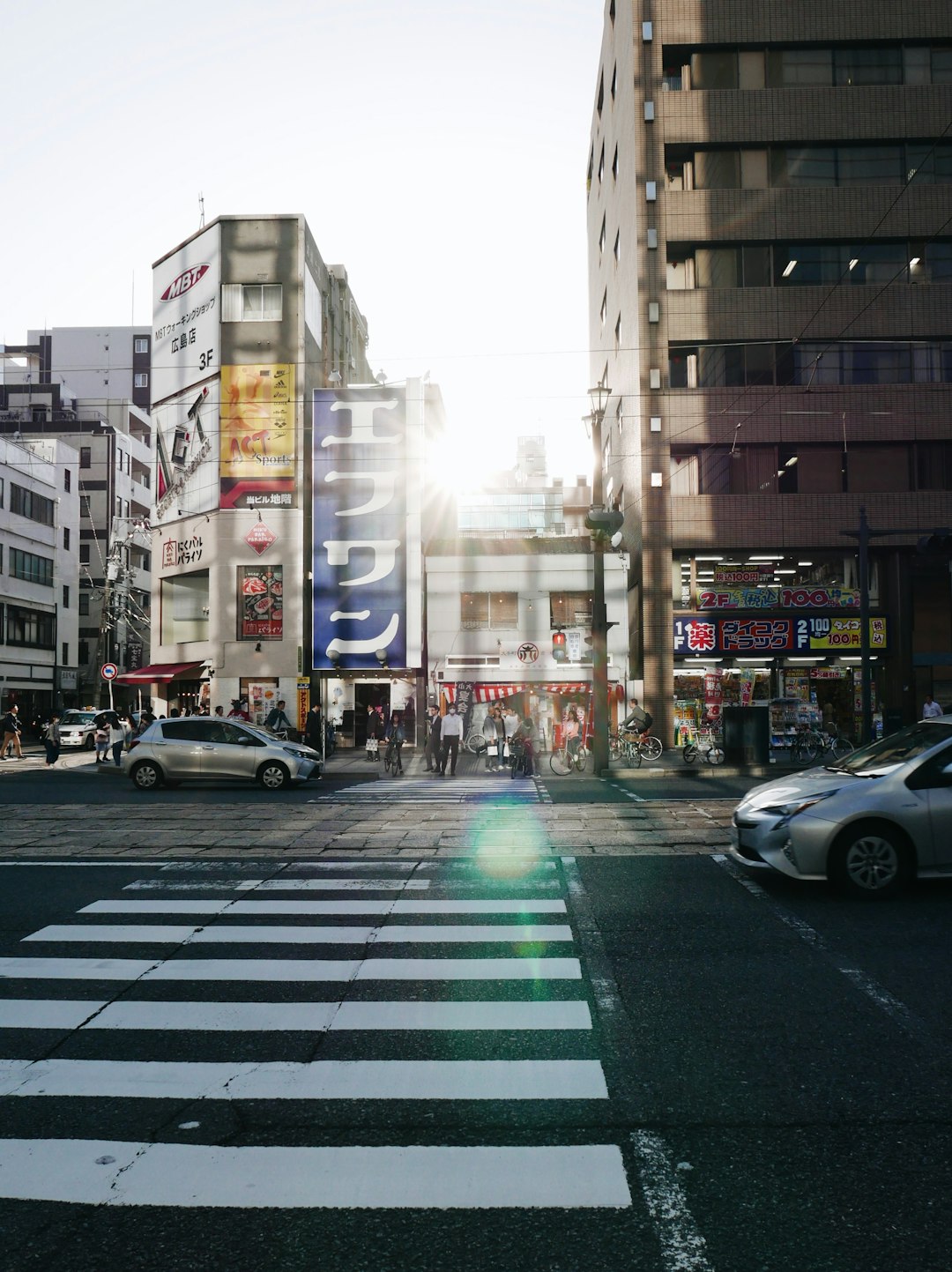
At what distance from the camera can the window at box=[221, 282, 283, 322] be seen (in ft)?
129

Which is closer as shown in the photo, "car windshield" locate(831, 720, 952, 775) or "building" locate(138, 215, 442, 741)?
"car windshield" locate(831, 720, 952, 775)

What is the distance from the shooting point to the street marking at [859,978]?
5.27 metres

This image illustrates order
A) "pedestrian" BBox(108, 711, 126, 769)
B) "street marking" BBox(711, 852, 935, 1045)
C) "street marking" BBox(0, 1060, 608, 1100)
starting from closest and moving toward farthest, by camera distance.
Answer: "street marking" BBox(0, 1060, 608, 1100) → "street marking" BBox(711, 852, 935, 1045) → "pedestrian" BBox(108, 711, 126, 769)

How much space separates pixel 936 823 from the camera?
8477mm

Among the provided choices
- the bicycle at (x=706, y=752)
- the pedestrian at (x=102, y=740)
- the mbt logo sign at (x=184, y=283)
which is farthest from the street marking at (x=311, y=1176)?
the mbt logo sign at (x=184, y=283)

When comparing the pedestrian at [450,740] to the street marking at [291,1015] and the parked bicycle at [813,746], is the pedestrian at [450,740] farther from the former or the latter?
the street marking at [291,1015]

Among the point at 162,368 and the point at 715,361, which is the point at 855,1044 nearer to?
the point at 715,361

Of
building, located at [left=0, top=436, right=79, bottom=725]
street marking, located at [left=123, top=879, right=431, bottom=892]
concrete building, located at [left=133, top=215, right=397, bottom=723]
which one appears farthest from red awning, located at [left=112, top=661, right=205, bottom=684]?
street marking, located at [left=123, top=879, right=431, bottom=892]

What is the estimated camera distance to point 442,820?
14.1 metres

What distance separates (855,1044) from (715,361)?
31.1 meters

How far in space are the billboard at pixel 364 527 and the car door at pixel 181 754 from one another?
16.1m

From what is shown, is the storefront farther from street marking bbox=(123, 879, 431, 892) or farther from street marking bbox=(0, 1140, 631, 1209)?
street marking bbox=(0, 1140, 631, 1209)

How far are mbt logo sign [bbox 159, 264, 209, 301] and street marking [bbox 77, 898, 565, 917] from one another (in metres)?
37.3

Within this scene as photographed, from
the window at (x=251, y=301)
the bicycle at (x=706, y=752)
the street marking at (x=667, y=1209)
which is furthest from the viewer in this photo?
the window at (x=251, y=301)
